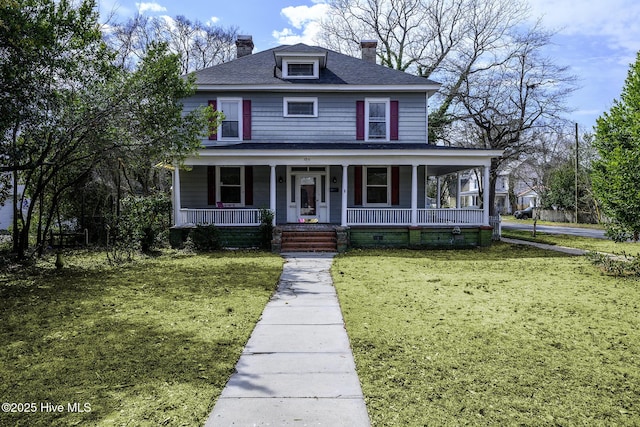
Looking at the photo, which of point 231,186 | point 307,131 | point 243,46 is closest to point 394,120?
point 307,131

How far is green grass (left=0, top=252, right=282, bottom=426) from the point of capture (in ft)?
10.5

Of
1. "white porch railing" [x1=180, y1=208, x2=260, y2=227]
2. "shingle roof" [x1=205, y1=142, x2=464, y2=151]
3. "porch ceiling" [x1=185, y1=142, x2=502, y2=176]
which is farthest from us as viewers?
"white porch railing" [x1=180, y1=208, x2=260, y2=227]

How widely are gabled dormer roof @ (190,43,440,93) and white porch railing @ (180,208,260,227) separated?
4.91m

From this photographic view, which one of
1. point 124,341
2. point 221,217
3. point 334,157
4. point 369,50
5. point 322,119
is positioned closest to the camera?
point 124,341

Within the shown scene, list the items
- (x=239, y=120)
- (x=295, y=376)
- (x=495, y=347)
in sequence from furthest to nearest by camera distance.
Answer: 1. (x=239, y=120)
2. (x=495, y=347)
3. (x=295, y=376)

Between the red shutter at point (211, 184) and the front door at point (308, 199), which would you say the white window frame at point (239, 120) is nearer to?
the red shutter at point (211, 184)

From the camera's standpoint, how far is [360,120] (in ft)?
52.3

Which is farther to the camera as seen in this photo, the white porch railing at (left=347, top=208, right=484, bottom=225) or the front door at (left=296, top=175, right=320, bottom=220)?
the front door at (left=296, top=175, right=320, bottom=220)

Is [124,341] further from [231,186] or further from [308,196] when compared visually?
[308,196]

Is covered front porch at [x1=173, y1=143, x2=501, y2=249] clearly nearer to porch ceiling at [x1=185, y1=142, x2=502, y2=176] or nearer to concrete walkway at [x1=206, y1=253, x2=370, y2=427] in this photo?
porch ceiling at [x1=185, y1=142, x2=502, y2=176]

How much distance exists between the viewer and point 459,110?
23.4 metres

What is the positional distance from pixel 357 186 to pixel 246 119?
5.18 metres

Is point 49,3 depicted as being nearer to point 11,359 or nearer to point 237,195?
point 11,359

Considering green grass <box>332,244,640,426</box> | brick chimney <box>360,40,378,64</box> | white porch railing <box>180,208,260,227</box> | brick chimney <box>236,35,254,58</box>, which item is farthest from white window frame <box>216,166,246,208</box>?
brick chimney <box>360,40,378,64</box>
